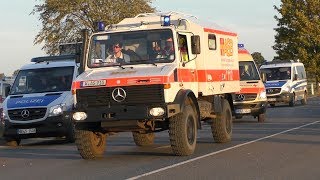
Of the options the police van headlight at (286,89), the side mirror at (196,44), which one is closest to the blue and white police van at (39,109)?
the side mirror at (196,44)

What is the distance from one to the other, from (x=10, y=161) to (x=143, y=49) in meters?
3.70

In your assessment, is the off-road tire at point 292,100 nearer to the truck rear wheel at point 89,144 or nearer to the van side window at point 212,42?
the van side window at point 212,42

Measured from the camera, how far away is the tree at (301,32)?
57406 mm

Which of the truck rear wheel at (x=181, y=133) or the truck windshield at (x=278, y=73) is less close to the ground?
the truck windshield at (x=278, y=73)

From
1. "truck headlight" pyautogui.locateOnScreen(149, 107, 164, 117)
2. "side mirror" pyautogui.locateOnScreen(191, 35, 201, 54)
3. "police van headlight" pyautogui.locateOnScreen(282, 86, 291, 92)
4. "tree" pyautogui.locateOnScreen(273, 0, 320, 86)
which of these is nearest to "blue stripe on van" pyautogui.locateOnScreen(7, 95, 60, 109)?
"side mirror" pyautogui.locateOnScreen(191, 35, 201, 54)

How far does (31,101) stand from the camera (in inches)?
671

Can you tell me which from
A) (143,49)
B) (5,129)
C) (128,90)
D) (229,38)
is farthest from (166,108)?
(5,129)

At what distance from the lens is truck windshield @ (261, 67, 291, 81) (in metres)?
35.7

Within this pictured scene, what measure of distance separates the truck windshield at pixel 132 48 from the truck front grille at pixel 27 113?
12.5 feet

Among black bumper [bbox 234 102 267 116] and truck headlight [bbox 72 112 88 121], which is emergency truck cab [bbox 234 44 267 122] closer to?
black bumper [bbox 234 102 267 116]

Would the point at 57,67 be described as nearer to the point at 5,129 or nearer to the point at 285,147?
the point at 5,129

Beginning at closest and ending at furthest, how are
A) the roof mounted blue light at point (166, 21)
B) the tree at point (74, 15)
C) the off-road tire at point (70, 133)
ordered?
the roof mounted blue light at point (166, 21), the off-road tire at point (70, 133), the tree at point (74, 15)

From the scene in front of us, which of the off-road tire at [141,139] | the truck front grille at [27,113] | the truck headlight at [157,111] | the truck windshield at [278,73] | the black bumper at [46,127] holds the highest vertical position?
the truck windshield at [278,73]

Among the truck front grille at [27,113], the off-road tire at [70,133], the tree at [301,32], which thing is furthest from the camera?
the tree at [301,32]
